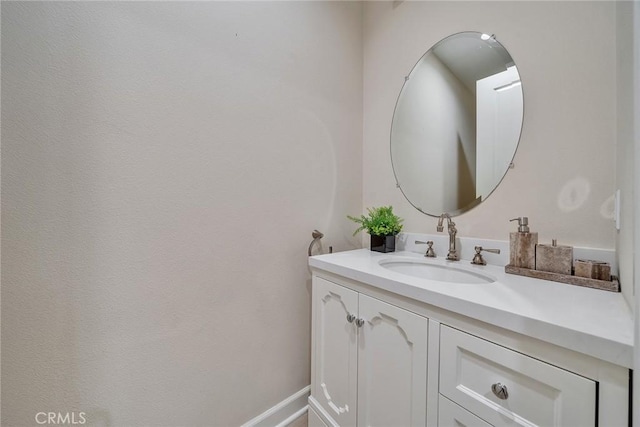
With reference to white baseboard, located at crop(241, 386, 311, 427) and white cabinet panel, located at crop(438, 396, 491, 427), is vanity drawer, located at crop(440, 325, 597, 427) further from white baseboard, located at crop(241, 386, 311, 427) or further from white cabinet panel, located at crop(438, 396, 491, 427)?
white baseboard, located at crop(241, 386, 311, 427)

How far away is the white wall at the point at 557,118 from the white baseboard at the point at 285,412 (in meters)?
1.14

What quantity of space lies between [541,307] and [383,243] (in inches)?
29.7

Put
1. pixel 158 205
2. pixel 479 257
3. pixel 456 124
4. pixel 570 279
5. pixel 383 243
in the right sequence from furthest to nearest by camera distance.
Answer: pixel 383 243 → pixel 456 124 → pixel 479 257 → pixel 158 205 → pixel 570 279

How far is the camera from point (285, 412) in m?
1.22

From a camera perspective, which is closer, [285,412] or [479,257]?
[479,257]

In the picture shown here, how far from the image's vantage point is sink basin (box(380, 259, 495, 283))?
995 mm

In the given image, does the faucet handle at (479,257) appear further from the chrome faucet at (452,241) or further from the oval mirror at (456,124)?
the oval mirror at (456,124)

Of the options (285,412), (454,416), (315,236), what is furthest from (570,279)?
(285,412)

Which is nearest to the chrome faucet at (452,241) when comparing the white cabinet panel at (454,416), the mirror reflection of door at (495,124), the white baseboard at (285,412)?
the mirror reflection of door at (495,124)

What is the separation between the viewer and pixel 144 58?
0.86 metres

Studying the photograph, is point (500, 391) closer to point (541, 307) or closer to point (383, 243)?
point (541, 307)

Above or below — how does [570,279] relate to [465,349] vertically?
above

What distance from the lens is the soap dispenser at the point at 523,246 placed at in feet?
2.91

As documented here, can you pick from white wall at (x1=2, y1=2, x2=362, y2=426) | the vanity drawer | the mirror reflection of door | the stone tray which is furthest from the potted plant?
the vanity drawer
